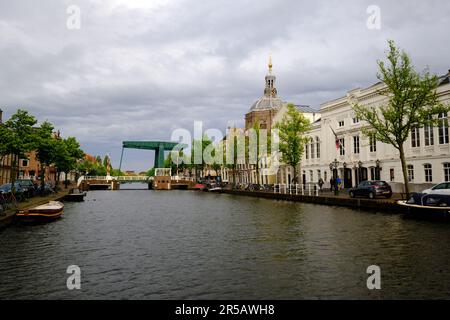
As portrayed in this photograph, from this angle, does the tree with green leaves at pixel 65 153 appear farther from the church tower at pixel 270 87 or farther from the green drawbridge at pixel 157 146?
the church tower at pixel 270 87

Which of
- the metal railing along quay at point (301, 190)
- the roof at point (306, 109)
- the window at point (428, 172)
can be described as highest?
the roof at point (306, 109)

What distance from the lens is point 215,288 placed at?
980 cm

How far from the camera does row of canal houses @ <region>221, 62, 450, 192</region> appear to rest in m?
39.2

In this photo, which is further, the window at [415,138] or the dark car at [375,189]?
the window at [415,138]

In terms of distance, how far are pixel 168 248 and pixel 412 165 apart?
3553 centimetres

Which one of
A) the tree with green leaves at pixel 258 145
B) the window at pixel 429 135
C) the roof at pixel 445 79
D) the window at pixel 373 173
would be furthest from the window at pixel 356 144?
the tree with green leaves at pixel 258 145

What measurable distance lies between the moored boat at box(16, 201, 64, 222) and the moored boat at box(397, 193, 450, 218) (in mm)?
23796

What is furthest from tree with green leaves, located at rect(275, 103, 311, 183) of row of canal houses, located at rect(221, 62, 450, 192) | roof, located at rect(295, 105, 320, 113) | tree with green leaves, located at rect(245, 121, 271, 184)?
roof, located at rect(295, 105, 320, 113)

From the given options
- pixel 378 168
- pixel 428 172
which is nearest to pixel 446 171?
pixel 428 172

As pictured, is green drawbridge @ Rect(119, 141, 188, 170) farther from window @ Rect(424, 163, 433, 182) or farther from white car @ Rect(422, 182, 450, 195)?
white car @ Rect(422, 182, 450, 195)

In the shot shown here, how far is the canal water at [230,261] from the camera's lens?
31.5 feet

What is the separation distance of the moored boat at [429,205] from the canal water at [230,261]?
5.13ft
